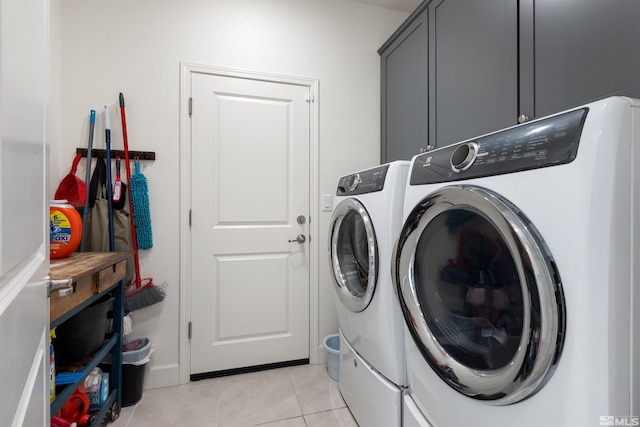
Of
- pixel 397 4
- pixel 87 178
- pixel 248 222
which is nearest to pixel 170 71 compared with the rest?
pixel 87 178

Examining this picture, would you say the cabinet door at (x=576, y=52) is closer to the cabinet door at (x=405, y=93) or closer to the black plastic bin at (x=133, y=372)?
the cabinet door at (x=405, y=93)

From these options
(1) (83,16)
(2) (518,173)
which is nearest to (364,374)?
(2) (518,173)

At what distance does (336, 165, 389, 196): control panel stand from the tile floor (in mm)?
1195

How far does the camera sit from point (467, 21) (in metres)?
1.36

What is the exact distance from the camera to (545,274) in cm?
57

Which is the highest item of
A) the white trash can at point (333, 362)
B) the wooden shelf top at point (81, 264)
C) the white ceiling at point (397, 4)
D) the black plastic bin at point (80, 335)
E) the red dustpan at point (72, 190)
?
the white ceiling at point (397, 4)

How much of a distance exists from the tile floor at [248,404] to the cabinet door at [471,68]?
1.59 meters

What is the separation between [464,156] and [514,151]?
151 millimetres

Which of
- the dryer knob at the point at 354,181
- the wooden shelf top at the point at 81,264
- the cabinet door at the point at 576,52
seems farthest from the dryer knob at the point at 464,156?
the wooden shelf top at the point at 81,264

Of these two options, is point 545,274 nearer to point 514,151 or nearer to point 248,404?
point 514,151

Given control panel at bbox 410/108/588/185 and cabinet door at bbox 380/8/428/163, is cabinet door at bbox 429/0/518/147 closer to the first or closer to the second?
cabinet door at bbox 380/8/428/163

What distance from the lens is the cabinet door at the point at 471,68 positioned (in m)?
1.17

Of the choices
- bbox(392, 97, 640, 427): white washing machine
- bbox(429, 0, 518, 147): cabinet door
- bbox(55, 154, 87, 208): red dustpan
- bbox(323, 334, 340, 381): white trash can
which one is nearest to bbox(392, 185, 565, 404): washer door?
bbox(392, 97, 640, 427): white washing machine

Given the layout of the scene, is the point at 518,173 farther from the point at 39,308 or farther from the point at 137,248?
the point at 137,248
